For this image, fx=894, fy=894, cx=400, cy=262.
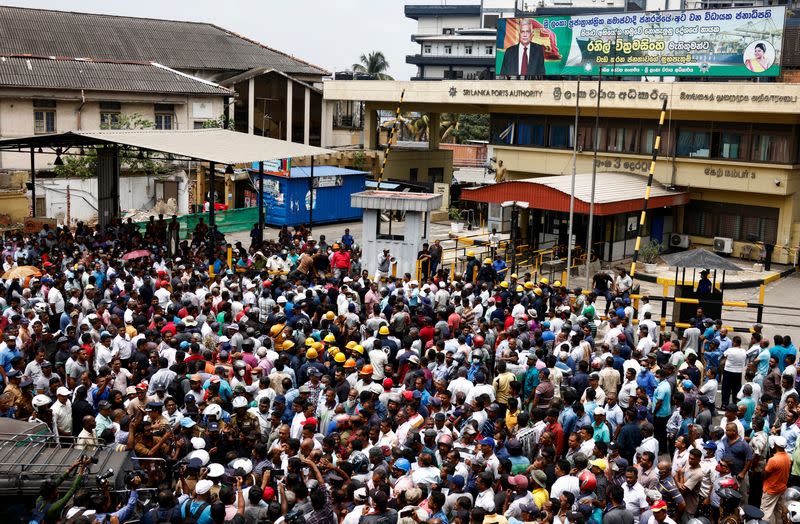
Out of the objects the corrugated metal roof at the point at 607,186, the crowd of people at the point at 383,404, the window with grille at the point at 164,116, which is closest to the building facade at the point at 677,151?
the corrugated metal roof at the point at 607,186

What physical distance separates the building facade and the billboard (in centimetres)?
152

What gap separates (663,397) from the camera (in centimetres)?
1236

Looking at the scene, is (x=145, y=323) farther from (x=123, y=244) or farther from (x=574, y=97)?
(x=574, y=97)

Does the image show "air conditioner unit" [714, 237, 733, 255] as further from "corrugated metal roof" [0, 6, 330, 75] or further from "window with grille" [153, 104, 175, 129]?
"corrugated metal roof" [0, 6, 330, 75]

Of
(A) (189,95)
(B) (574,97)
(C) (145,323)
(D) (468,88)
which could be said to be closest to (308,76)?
(A) (189,95)

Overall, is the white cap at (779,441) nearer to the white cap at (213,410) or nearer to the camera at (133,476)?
the white cap at (213,410)

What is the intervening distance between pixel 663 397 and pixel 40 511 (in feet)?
26.5

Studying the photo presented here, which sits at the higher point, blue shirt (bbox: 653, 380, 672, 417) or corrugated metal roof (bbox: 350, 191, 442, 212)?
corrugated metal roof (bbox: 350, 191, 442, 212)

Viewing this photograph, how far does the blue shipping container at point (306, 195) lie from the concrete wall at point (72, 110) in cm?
932

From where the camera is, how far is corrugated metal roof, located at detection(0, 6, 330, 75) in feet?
156

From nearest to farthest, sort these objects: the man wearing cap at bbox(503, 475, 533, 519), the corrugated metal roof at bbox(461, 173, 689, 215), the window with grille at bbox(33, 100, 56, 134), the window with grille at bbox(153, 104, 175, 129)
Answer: the man wearing cap at bbox(503, 475, 533, 519) → the corrugated metal roof at bbox(461, 173, 689, 215) → the window with grille at bbox(33, 100, 56, 134) → the window with grille at bbox(153, 104, 175, 129)


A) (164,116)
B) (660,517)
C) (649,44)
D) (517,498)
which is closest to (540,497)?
(517,498)

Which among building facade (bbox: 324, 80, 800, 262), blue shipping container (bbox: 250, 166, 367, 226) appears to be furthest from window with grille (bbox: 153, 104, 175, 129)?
building facade (bbox: 324, 80, 800, 262)

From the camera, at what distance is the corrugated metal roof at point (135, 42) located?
4744cm
